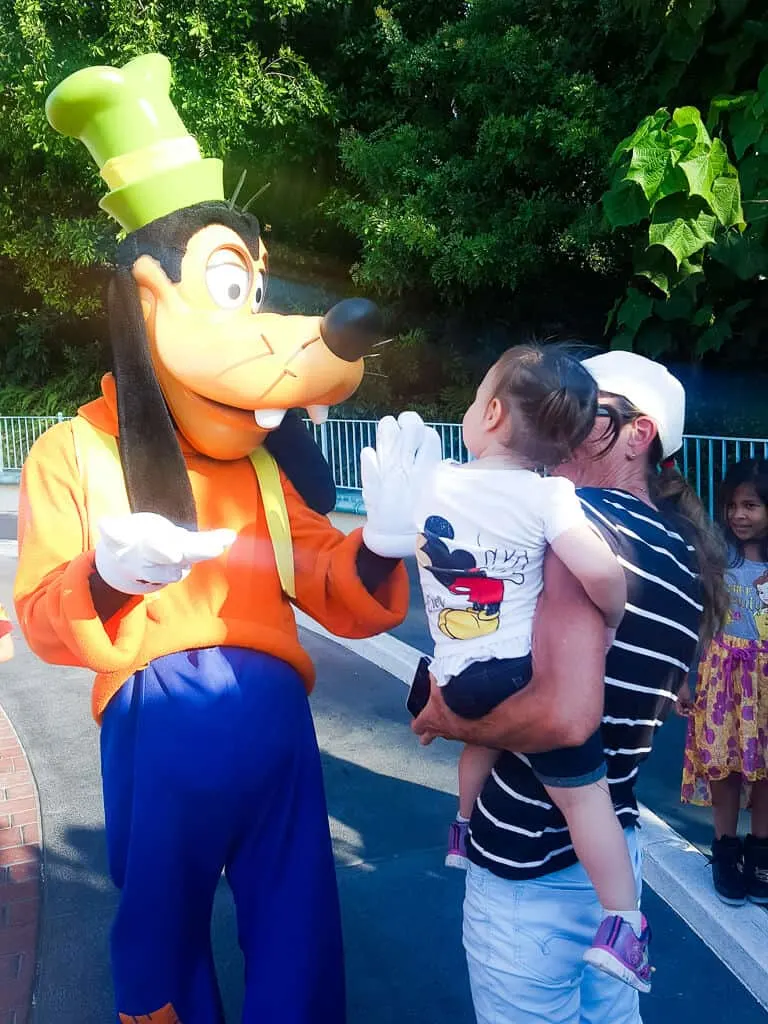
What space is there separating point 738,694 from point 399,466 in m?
1.62

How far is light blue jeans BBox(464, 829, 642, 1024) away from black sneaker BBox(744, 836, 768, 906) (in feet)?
4.47

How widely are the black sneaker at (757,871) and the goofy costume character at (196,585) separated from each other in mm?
1399

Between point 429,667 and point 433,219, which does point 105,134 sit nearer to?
point 429,667

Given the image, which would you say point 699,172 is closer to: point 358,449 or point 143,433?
point 143,433

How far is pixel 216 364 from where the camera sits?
1903 millimetres

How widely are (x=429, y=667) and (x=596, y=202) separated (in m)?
9.33

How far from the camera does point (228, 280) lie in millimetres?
2006

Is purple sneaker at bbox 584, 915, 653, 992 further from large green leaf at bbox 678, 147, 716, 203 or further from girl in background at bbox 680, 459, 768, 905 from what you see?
large green leaf at bbox 678, 147, 716, 203

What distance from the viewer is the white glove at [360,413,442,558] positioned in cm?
180

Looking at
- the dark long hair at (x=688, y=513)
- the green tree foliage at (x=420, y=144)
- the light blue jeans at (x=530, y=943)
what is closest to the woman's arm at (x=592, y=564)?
the dark long hair at (x=688, y=513)

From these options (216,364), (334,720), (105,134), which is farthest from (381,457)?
(334,720)

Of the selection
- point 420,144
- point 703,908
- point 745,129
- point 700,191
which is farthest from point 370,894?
point 420,144

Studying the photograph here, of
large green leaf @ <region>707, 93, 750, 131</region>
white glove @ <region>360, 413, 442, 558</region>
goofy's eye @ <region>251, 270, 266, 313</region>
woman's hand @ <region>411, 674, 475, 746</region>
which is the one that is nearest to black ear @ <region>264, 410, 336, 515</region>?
→ goofy's eye @ <region>251, 270, 266, 313</region>

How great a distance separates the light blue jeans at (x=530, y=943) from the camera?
61.1 inches
